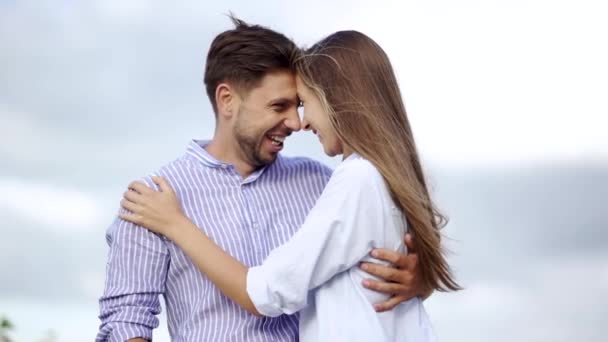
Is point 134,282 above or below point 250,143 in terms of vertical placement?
below

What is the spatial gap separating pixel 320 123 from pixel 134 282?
3.02 feet

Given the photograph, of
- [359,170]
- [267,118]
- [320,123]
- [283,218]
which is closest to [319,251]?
[359,170]

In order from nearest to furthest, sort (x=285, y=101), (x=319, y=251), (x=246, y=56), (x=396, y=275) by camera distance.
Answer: (x=319, y=251) < (x=396, y=275) < (x=285, y=101) < (x=246, y=56)

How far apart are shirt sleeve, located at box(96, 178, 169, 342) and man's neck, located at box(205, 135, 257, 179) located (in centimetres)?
45

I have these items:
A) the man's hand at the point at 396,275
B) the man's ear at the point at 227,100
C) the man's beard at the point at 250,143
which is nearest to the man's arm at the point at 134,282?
the man's beard at the point at 250,143

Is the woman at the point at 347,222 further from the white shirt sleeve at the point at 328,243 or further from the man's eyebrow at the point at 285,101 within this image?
the man's eyebrow at the point at 285,101

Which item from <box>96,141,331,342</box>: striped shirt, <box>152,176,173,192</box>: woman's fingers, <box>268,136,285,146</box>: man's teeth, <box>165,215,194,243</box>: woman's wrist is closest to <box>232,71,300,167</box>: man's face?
<box>268,136,285,146</box>: man's teeth

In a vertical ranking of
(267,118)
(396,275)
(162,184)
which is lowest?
(396,275)

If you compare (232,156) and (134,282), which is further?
(232,156)

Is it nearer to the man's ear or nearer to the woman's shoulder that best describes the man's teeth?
the man's ear

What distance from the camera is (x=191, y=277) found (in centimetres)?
411

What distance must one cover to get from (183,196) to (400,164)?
0.89 meters

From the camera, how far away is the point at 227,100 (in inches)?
173

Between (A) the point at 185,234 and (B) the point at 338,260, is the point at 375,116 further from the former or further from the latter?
(A) the point at 185,234
